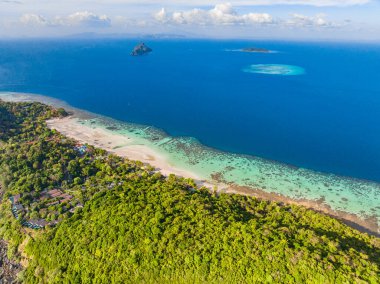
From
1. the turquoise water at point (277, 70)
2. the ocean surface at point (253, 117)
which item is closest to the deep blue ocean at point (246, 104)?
the ocean surface at point (253, 117)

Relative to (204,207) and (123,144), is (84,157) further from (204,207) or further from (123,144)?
(204,207)

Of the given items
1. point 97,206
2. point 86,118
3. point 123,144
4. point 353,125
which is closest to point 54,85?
point 86,118

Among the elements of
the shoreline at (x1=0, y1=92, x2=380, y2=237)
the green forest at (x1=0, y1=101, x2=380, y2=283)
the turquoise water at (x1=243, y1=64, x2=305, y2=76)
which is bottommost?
the shoreline at (x1=0, y1=92, x2=380, y2=237)

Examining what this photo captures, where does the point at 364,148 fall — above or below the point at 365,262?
below

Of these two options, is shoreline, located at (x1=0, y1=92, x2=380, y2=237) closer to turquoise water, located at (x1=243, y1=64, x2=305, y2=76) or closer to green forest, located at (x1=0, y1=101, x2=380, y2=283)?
green forest, located at (x1=0, y1=101, x2=380, y2=283)

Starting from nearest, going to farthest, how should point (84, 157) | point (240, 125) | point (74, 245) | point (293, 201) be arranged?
point (74, 245), point (293, 201), point (84, 157), point (240, 125)

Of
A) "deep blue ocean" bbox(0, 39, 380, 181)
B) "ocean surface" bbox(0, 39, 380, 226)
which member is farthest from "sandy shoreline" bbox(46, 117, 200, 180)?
"deep blue ocean" bbox(0, 39, 380, 181)

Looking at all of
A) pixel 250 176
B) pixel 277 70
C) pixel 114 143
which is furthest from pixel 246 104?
pixel 277 70
